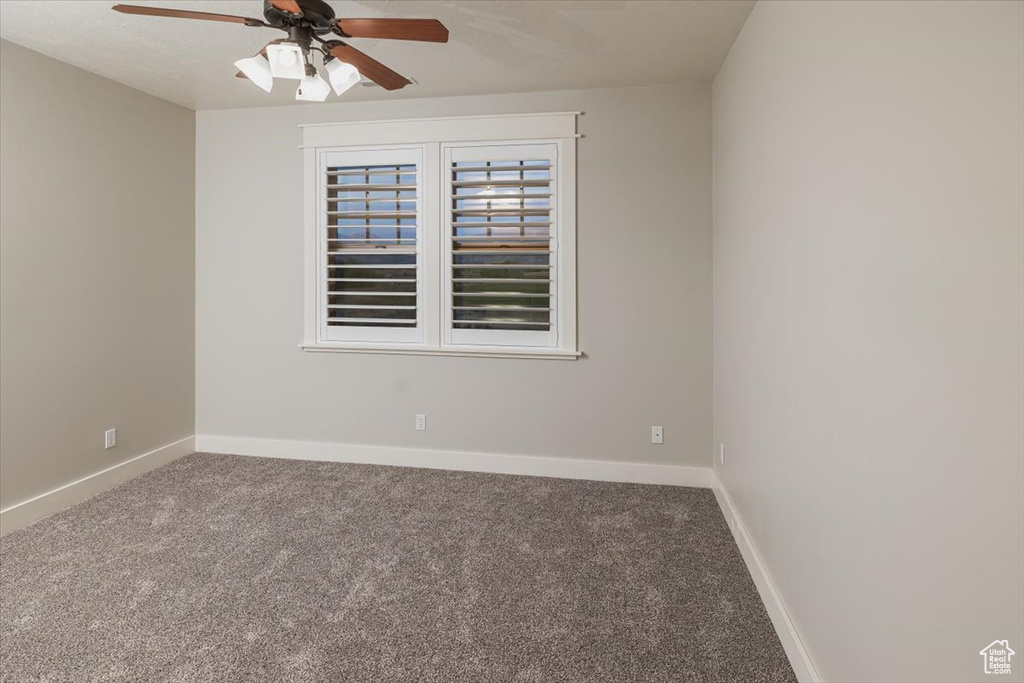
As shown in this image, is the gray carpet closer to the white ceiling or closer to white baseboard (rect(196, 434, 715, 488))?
white baseboard (rect(196, 434, 715, 488))

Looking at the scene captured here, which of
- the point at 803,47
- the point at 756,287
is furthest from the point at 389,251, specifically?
the point at 803,47

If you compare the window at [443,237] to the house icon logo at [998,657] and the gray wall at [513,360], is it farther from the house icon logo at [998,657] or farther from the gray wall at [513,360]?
the house icon logo at [998,657]

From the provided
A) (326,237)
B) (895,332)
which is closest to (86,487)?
(326,237)

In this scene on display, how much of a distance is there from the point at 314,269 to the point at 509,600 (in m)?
2.86

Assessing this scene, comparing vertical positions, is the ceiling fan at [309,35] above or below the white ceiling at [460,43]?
below

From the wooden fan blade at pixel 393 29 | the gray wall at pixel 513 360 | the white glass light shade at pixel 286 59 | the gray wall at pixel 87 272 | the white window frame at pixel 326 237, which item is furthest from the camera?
the white window frame at pixel 326 237

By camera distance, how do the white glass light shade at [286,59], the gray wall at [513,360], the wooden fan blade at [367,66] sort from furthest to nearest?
the gray wall at [513,360] → the wooden fan blade at [367,66] → the white glass light shade at [286,59]

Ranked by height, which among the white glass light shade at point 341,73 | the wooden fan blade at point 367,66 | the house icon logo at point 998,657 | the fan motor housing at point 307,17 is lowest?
the house icon logo at point 998,657

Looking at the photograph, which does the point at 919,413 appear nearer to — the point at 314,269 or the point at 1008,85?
the point at 1008,85

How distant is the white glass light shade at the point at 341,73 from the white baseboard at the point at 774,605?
270cm

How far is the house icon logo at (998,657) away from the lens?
32.5 inches

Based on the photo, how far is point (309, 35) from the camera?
1.96 metres

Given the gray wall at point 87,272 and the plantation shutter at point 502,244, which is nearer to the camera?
the gray wall at point 87,272

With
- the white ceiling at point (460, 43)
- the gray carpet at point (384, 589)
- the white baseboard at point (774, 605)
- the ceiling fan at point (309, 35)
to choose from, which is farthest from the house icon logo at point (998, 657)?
the white ceiling at point (460, 43)
